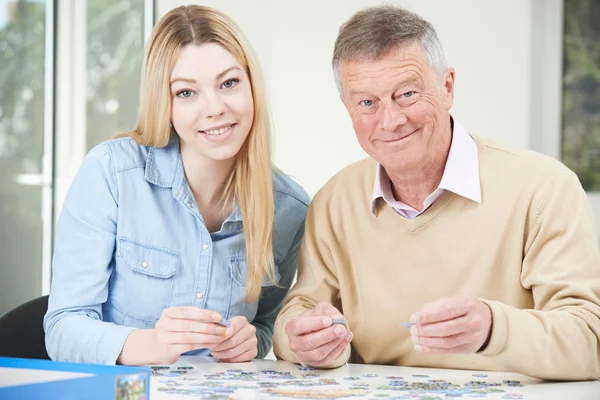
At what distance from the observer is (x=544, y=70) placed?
456cm

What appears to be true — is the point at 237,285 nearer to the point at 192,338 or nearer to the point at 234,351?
the point at 234,351

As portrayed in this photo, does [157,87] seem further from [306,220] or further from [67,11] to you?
[67,11]

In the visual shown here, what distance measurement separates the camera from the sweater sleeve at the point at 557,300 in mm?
1619

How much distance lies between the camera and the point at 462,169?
1.94m

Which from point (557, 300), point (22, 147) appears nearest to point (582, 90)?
point (22, 147)

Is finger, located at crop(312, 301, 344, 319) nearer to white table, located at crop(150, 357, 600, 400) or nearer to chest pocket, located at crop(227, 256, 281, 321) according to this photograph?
white table, located at crop(150, 357, 600, 400)

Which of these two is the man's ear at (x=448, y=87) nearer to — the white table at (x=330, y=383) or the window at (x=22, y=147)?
the white table at (x=330, y=383)

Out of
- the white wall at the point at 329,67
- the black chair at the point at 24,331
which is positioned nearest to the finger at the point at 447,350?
the black chair at the point at 24,331

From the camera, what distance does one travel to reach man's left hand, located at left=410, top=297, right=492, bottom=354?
1.52 m

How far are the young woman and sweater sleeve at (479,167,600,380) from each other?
0.61 meters

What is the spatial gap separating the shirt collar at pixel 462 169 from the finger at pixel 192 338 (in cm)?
55

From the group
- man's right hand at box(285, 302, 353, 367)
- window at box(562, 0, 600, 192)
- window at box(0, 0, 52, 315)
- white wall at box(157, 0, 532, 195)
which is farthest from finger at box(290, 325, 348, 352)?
window at box(562, 0, 600, 192)

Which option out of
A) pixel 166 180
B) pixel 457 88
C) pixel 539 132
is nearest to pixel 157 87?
pixel 166 180

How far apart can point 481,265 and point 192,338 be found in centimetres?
66
